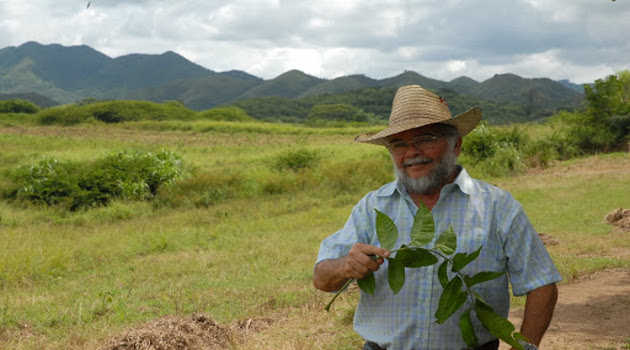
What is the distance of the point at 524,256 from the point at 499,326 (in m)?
0.37

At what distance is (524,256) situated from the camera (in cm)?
227

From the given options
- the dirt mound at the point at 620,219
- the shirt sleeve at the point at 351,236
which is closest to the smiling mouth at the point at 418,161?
the shirt sleeve at the point at 351,236

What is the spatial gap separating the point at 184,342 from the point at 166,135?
35014mm

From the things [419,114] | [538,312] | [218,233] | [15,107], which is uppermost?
[15,107]

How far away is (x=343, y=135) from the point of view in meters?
42.6

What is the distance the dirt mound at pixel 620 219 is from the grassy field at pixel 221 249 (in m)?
0.17

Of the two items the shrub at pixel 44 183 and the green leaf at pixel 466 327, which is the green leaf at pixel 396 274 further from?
the shrub at pixel 44 183

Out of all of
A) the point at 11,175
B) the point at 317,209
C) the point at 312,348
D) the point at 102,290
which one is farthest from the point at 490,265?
the point at 11,175

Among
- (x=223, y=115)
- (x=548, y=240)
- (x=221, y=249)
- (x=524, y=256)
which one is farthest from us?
(x=223, y=115)

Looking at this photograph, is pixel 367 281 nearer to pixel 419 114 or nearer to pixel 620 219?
pixel 419 114

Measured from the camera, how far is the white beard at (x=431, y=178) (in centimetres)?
246

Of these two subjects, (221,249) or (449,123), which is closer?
(449,123)

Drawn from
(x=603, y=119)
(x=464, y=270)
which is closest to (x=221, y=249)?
(x=464, y=270)

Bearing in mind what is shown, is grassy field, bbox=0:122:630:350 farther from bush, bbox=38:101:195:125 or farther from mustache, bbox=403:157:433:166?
bush, bbox=38:101:195:125
